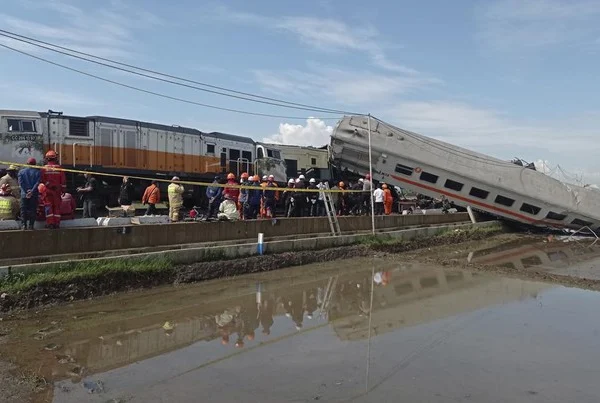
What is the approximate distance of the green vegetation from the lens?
759cm

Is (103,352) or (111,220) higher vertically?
(111,220)

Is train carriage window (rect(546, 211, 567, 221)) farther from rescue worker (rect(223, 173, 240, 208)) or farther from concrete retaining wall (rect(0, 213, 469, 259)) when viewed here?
rescue worker (rect(223, 173, 240, 208))

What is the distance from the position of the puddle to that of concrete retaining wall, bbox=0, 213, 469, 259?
4.69 metres

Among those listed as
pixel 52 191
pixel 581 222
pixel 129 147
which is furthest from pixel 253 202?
pixel 581 222

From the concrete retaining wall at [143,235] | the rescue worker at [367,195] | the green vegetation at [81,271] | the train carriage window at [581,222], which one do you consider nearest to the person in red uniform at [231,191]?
the concrete retaining wall at [143,235]

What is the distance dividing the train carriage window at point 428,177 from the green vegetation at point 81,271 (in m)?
15.7

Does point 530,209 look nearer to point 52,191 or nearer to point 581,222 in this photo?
point 581,222

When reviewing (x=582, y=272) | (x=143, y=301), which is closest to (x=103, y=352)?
(x=143, y=301)

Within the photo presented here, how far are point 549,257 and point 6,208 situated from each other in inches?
611

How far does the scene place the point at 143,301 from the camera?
334 inches

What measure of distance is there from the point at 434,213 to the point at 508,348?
15206mm

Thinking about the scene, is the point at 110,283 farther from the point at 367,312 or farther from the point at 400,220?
the point at 400,220

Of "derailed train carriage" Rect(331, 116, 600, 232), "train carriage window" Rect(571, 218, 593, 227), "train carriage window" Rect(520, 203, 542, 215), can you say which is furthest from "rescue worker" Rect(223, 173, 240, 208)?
"train carriage window" Rect(571, 218, 593, 227)

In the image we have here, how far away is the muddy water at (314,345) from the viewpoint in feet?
16.8
